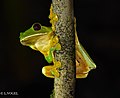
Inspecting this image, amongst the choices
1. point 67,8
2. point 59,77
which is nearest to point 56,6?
point 67,8

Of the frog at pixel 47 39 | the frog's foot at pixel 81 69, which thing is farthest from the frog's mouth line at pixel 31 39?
the frog's foot at pixel 81 69

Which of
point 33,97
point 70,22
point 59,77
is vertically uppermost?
point 70,22

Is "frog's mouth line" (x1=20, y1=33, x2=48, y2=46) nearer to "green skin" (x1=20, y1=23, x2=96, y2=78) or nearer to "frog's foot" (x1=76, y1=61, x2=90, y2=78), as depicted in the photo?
"green skin" (x1=20, y1=23, x2=96, y2=78)

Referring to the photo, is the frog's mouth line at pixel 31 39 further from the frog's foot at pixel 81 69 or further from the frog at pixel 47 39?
the frog's foot at pixel 81 69

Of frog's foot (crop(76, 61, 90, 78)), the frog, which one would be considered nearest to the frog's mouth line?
the frog

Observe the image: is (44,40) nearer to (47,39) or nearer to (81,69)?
(47,39)

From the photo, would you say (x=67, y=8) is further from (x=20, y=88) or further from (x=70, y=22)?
(x=20, y=88)

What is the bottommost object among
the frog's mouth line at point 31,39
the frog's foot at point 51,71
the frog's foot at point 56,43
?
the frog's foot at point 51,71
